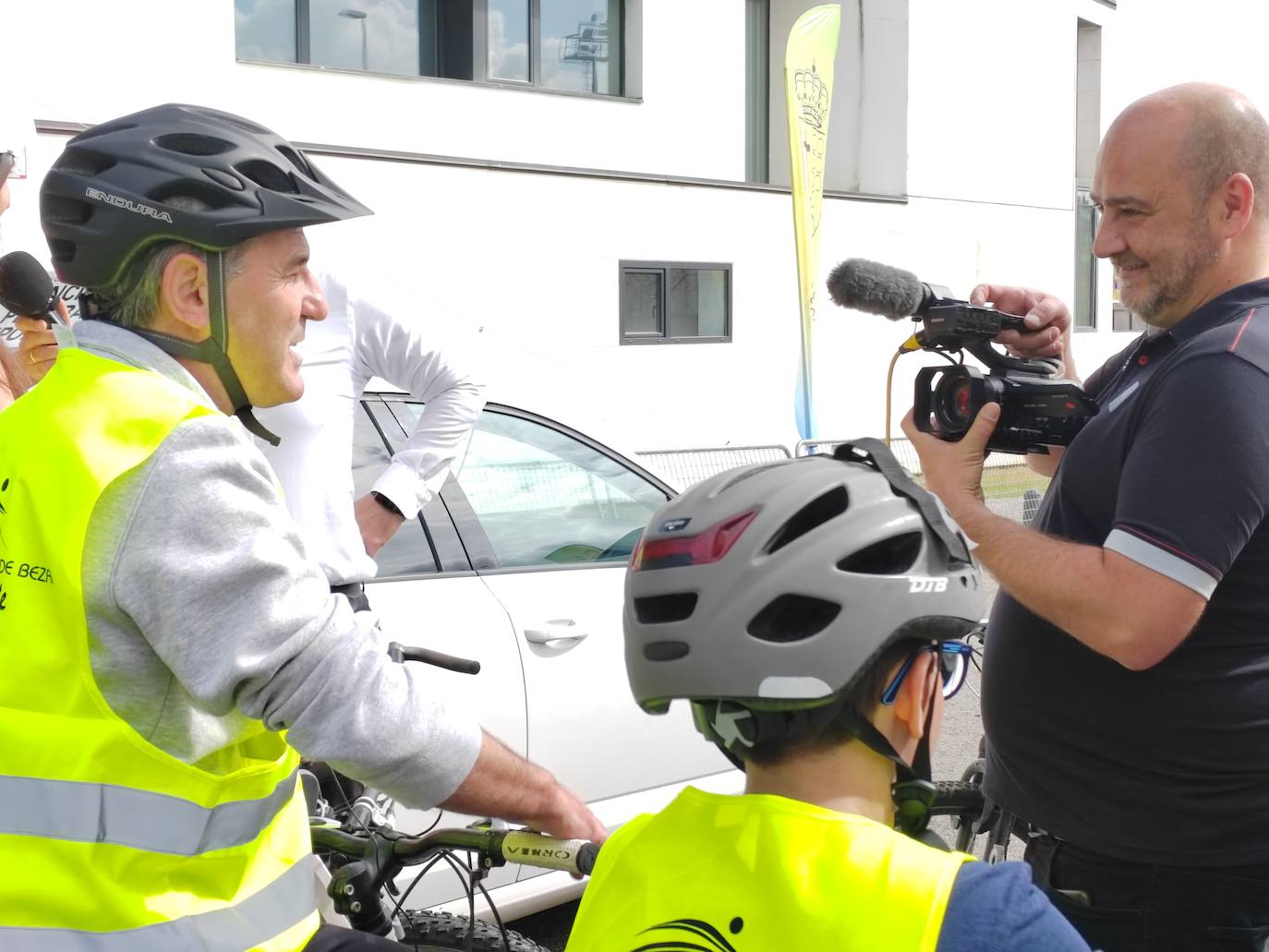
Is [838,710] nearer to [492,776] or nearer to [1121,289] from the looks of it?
[492,776]

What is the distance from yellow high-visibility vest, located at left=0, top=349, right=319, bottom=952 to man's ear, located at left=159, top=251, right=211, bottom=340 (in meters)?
0.23

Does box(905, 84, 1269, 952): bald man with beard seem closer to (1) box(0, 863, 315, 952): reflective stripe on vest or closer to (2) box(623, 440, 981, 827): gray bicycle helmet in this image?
(2) box(623, 440, 981, 827): gray bicycle helmet

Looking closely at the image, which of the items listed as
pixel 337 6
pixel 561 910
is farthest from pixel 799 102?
pixel 561 910

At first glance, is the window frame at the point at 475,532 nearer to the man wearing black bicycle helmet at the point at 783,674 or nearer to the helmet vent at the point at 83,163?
the helmet vent at the point at 83,163

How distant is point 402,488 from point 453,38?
1070cm

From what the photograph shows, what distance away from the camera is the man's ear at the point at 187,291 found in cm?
195

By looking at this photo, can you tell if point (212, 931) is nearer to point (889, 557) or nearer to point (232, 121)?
point (889, 557)

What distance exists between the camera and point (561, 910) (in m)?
4.97

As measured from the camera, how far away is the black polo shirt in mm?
2168

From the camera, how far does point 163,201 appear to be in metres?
1.95

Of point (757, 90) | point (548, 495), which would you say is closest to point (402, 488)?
point (548, 495)

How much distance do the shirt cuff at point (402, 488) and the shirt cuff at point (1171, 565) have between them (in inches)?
84.1

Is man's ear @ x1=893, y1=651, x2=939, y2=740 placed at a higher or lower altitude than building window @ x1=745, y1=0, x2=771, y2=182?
lower

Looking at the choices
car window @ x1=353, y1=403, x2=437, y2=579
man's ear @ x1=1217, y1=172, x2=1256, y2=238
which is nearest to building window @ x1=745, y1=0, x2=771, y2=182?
car window @ x1=353, y1=403, x2=437, y2=579
